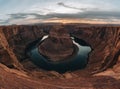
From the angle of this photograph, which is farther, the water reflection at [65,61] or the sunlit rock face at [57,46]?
the sunlit rock face at [57,46]

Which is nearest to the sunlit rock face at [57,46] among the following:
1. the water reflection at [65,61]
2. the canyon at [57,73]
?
the water reflection at [65,61]

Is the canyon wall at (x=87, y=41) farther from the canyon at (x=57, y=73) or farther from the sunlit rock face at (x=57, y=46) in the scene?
the sunlit rock face at (x=57, y=46)

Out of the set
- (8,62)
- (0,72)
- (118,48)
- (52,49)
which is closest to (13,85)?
(0,72)

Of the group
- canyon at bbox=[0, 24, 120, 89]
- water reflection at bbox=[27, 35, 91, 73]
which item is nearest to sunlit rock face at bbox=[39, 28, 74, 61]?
water reflection at bbox=[27, 35, 91, 73]

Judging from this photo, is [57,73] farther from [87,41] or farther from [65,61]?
[87,41]

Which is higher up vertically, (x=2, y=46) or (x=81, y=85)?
(x=2, y=46)

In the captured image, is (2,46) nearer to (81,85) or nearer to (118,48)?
(81,85)
